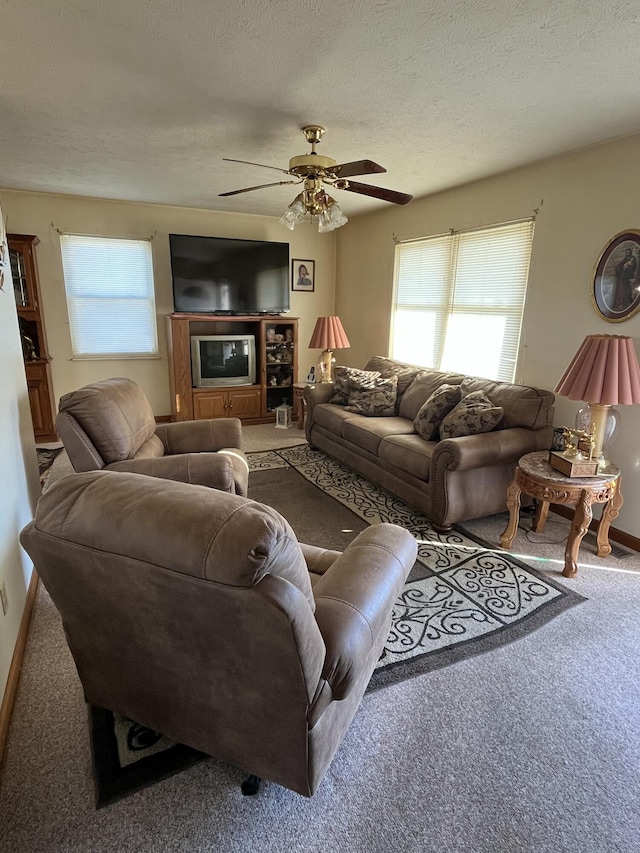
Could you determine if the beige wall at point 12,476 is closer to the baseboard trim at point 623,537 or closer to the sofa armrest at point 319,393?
the sofa armrest at point 319,393

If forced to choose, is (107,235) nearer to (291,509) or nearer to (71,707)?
(291,509)

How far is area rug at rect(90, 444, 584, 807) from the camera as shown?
5.00 feet

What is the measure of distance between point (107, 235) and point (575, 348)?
15.9 feet

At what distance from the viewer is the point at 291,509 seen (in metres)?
3.40

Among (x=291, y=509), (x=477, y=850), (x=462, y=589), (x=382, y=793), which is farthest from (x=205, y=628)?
(x=291, y=509)

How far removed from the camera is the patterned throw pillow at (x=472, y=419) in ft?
10.3

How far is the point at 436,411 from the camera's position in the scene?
3500 mm

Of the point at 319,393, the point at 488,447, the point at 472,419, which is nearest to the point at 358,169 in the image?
the point at 472,419

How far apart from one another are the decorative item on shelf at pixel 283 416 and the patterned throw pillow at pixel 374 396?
51.2 inches

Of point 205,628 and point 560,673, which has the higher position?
point 205,628

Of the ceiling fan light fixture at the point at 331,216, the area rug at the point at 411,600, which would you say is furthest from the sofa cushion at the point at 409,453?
the ceiling fan light fixture at the point at 331,216

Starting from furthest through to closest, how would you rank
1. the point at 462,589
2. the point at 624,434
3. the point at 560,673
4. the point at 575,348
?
the point at 575,348 < the point at 624,434 < the point at 462,589 < the point at 560,673

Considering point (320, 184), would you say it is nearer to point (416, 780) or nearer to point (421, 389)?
point (421, 389)

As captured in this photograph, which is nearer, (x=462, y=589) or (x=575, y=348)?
(x=462, y=589)
